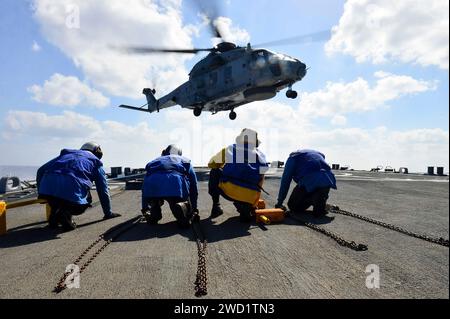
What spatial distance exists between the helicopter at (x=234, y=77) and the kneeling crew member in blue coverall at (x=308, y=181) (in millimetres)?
14226

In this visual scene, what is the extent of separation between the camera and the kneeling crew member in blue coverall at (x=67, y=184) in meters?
5.20

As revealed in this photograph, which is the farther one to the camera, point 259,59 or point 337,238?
point 259,59

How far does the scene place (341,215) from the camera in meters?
6.34

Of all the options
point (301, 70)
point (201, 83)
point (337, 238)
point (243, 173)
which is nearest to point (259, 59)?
point (301, 70)

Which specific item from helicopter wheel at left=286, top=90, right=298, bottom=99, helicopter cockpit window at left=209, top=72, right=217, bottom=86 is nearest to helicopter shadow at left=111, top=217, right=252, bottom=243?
helicopter wheel at left=286, top=90, right=298, bottom=99

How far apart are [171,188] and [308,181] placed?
273 cm

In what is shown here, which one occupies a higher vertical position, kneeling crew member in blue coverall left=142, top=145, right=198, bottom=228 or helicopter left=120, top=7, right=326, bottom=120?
helicopter left=120, top=7, right=326, bottom=120

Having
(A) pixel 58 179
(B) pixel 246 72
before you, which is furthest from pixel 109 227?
(B) pixel 246 72

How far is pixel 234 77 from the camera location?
21.2 m

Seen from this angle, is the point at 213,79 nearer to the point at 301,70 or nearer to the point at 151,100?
the point at 301,70

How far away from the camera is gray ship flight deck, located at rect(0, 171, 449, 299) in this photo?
2727 mm

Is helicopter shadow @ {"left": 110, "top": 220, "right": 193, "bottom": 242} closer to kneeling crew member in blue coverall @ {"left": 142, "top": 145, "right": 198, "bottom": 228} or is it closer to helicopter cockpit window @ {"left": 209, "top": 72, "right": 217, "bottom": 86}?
kneeling crew member in blue coverall @ {"left": 142, "top": 145, "right": 198, "bottom": 228}

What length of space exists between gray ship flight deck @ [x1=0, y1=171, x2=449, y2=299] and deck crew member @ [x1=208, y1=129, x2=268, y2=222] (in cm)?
42
